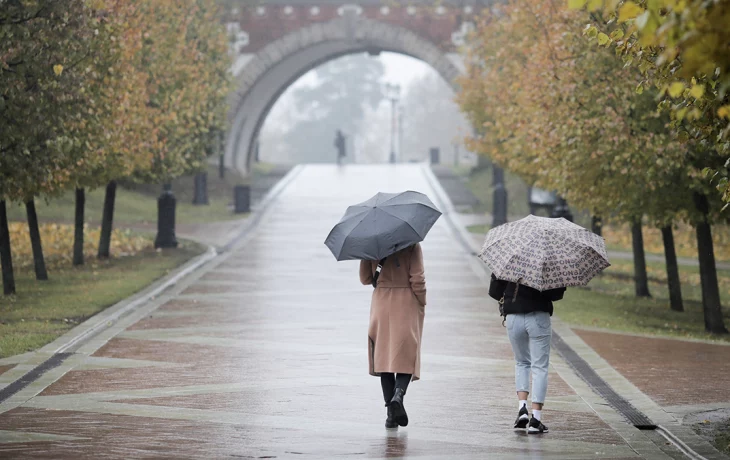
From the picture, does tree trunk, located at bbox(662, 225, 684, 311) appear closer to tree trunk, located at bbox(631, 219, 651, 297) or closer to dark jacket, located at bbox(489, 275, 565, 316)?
tree trunk, located at bbox(631, 219, 651, 297)

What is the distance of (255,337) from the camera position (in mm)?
14617

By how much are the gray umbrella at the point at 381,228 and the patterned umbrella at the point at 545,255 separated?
546mm

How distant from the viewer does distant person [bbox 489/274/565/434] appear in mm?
9141

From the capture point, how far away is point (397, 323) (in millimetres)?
9289

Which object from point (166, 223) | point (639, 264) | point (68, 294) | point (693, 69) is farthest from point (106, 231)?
point (693, 69)

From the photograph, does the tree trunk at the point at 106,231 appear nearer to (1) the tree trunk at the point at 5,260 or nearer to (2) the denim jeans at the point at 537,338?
(1) the tree trunk at the point at 5,260

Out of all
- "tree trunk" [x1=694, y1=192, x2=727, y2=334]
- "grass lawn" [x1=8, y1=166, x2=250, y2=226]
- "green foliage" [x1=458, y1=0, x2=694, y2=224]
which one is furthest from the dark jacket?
"grass lawn" [x1=8, y1=166, x2=250, y2=226]

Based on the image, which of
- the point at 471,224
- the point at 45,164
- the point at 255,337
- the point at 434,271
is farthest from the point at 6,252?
the point at 471,224

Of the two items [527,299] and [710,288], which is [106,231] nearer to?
[710,288]

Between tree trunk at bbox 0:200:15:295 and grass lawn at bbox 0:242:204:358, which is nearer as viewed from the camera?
grass lawn at bbox 0:242:204:358

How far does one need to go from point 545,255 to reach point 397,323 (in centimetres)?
122

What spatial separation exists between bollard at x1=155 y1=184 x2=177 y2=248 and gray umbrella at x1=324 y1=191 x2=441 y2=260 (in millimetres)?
18146

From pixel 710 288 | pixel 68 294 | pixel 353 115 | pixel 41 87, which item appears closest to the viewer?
pixel 41 87

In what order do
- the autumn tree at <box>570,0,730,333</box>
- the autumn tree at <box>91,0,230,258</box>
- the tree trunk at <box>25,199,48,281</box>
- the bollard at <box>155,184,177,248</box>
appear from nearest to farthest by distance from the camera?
the autumn tree at <box>570,0,730,333</box>
the tree trunk at <box>25,199,48,281</box>
the autumn tree at <box>91,0,230,258</box>
the bollard at <box>155,184,177,248</box>
